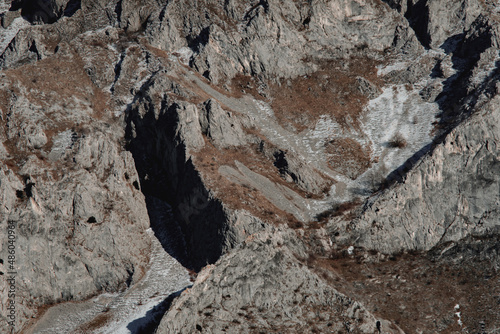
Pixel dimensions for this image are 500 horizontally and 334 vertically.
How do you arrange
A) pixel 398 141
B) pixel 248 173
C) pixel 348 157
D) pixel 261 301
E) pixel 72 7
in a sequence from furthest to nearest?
pixel 72 7
pixel 398 141
pixel 348 157
pixel 248 173
pixel 261 301

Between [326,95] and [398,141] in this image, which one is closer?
[398,141]

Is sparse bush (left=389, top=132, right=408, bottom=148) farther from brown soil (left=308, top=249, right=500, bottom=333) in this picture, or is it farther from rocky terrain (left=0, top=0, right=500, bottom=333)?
brown soil (left=308, top=249, right=500, bottom=333)

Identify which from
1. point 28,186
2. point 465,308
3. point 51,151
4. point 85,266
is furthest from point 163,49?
point 465,308

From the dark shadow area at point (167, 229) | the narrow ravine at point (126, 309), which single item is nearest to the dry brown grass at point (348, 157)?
the dark shadow area at point (167, 229)

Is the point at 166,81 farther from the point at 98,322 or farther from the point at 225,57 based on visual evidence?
the point at 98,322

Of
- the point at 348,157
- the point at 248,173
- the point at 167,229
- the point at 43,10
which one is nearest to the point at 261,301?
the point at 248,173

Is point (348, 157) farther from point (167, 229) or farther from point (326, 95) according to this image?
point (167, 229)

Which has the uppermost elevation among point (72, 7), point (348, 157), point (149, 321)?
point (72, 7)

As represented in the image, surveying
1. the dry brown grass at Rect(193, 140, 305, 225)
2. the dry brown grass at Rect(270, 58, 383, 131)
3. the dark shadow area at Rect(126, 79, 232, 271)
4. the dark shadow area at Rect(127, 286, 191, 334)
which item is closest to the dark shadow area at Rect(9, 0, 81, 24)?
the dark shadow area at Rect(126, 79, 232, 271)
